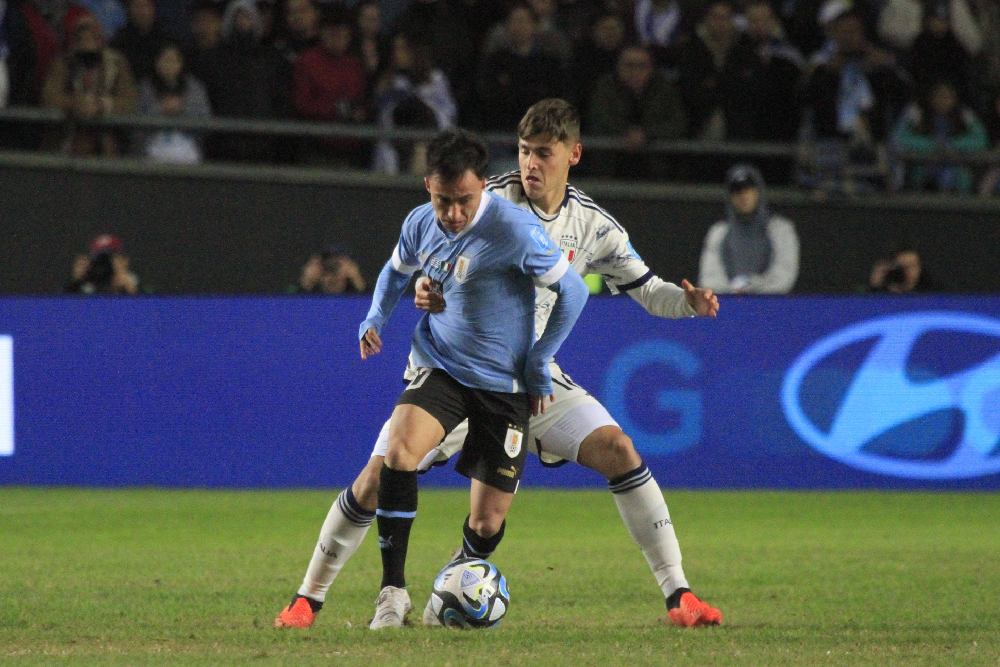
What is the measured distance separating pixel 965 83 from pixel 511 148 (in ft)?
15.3

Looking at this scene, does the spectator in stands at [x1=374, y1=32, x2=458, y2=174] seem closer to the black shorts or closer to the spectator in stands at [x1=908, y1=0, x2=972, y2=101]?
the spectator in stands at [x1=908, y1=0, x2=972, y2=101]

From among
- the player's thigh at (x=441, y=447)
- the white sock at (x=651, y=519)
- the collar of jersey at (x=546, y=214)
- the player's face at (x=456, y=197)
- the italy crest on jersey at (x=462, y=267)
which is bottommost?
the white sock at (x=651, y=519)

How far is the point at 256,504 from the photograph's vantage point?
33.5 ft

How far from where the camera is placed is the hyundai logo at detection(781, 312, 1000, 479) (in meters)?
10.6

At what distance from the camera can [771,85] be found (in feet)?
45.0

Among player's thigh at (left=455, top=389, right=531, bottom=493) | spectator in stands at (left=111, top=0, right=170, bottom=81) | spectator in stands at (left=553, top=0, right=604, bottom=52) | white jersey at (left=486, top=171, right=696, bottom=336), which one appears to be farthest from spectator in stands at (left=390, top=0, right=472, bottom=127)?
player's thigh at (left=455, top=389, right=531, bottom=493)

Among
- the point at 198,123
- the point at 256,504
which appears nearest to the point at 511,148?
the point at 198,123

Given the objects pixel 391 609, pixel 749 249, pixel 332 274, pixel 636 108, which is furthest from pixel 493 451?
pixel 636 108

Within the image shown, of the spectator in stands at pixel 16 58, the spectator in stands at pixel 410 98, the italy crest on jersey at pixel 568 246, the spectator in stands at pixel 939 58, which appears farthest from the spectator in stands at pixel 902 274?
the spectator in stands at pixel 16 58

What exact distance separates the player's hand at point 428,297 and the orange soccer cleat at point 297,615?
4.13ft

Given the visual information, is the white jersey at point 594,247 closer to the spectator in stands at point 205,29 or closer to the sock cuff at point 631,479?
the sock cuff at point 631,479

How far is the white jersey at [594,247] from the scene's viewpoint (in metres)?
6.15

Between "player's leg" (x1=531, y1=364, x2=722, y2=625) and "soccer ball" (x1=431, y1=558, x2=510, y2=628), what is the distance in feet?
2.14

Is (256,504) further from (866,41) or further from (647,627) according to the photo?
(866,41)
